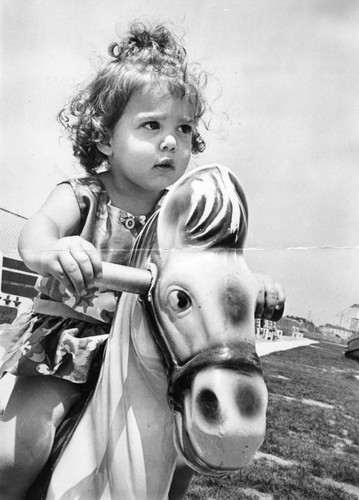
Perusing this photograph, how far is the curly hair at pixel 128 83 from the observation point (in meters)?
1.05

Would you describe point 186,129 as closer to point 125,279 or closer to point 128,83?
point 128,83

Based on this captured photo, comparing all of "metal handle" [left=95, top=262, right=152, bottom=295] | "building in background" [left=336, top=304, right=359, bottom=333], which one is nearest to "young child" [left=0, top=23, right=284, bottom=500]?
"metal handle" [left=95, top=262, right=152, bottom=295]

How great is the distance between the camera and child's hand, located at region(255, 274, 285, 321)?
0.87 meters

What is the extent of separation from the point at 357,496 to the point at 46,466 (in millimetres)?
1050

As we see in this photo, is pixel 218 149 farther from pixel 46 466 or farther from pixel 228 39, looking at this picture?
pixel 46 466

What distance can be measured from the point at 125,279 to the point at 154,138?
11.4 inches

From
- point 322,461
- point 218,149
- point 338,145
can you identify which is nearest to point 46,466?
point 218,149

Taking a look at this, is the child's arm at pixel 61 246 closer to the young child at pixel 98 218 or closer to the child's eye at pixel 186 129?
the young child at pixel 98 218

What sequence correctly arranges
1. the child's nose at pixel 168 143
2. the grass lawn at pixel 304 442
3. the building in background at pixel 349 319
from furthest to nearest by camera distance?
the grass lawn at pixel 304 442 < the building in background at pixel 349 319 < the child's nose at pixel 168 143

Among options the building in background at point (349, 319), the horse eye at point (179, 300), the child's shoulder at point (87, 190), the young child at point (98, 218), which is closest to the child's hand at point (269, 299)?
the young child at point (98, 218)

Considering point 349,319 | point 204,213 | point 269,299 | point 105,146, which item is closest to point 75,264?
point 204,213

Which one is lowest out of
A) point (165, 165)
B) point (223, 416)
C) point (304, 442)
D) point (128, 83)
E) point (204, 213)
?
point (304, 442)

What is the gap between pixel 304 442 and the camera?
1.80 metres

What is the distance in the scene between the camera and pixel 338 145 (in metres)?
1.14
